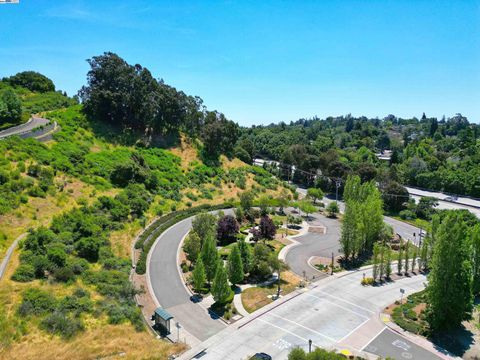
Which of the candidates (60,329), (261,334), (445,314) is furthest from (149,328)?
(445,314)

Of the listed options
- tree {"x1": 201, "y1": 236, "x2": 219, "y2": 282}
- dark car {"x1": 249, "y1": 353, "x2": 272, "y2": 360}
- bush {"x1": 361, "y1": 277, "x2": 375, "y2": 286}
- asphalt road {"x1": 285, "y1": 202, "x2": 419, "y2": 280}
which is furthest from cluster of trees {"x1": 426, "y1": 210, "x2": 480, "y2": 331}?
tree {"x1": 201, "y1": 236, "x2": 219, "y2": 282}

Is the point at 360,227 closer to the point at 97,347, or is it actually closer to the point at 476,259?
the point at 476,259

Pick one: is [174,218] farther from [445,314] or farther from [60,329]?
[445,314]

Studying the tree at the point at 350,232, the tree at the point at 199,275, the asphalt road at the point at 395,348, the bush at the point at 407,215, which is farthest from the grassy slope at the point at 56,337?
the bush at the point at 407,215

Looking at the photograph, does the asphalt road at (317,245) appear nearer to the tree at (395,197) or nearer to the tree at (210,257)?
the tree at (395,197)

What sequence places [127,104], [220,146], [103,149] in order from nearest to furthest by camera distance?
[103,149] < [127,104] < [220,146]

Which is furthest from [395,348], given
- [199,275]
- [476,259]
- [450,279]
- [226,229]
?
[226,229]

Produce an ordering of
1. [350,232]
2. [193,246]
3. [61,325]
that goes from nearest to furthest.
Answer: [61,325]
[193,246]
[350,232]
